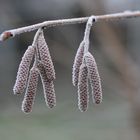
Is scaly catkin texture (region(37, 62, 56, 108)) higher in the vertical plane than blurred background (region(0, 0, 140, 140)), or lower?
lower

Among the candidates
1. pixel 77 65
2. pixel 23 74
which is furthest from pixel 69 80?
pixel 23 74

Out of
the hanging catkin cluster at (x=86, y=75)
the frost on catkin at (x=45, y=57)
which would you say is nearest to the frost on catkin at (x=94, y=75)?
the hanging catkin cluster at (x=86, y=75)

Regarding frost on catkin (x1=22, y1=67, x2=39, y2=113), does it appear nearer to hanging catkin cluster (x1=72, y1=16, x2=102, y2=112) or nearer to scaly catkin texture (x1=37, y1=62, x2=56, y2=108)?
scaly catkin texture (x1=37, y1=62, x2=56, y2=108)

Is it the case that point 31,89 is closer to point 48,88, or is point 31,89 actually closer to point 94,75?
point 48,88

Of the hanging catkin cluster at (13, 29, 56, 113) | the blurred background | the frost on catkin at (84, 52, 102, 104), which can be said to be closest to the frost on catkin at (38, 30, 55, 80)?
the hanging catkin cluster at (13, 29, 56, 113)

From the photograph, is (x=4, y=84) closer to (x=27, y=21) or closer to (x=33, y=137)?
(x=27, y=21)

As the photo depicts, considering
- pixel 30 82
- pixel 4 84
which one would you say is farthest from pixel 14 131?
pixel 30 82
